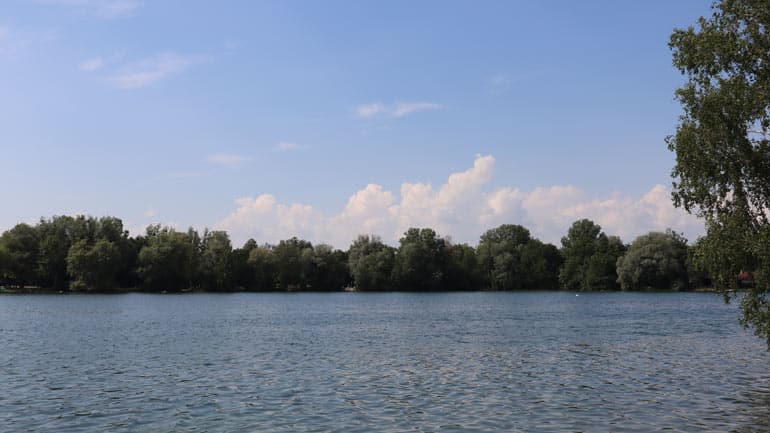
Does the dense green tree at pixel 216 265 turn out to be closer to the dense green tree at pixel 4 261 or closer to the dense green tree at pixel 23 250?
the dense green tree at pixel 23 250

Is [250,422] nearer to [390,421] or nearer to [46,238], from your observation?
[390,421]

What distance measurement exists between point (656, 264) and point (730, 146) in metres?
135

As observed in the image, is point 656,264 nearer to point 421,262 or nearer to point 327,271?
point 421,262

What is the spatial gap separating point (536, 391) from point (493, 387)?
6.01 ft

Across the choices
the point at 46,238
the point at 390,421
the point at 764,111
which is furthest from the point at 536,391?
the point at 46,238

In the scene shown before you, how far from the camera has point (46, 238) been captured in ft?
521

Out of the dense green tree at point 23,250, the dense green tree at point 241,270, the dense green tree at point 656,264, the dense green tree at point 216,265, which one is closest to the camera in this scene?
the dense green tree at point 656,264

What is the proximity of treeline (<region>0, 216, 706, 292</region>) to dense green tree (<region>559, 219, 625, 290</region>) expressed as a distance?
0.26 m

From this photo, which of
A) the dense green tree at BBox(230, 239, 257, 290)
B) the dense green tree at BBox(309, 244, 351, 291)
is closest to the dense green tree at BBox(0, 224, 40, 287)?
the dense green tree at BBox(230, 239, 257, 290)

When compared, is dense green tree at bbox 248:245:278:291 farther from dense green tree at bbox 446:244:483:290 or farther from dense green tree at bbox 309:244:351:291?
dense green tree at bbox 446:244:483:290

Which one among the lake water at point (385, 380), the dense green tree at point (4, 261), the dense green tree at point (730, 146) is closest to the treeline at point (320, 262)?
the dense green tree at point (4, 261)

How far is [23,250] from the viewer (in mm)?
158750

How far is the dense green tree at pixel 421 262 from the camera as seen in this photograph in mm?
175375

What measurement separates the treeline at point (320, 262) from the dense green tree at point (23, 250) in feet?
0.75
